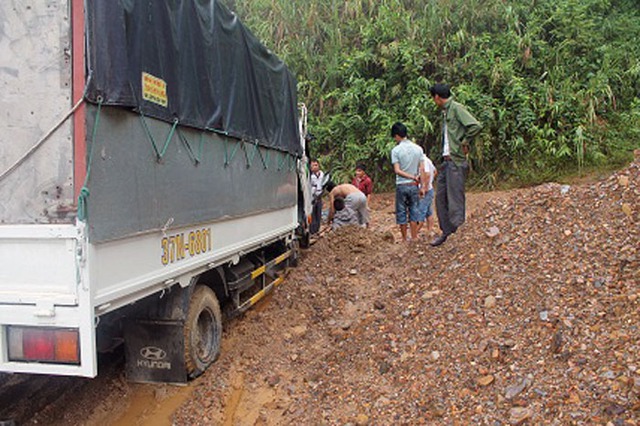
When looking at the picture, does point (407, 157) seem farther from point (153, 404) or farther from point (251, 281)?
point (153, 404)

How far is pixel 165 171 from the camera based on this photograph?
3.35m

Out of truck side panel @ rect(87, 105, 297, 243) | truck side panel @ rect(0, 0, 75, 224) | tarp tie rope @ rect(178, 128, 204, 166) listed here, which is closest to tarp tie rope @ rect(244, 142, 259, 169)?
truck side panel @ rect(87, 105, 297, 243)

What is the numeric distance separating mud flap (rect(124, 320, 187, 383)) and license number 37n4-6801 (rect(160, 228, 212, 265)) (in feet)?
1.56

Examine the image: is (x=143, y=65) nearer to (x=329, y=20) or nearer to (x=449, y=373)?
(x=449, y=373)

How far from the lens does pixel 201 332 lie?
13.1ft

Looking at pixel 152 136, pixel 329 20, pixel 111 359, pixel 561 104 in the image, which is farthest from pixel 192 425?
pixel 329 20

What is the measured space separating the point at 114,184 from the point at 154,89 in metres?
0.77

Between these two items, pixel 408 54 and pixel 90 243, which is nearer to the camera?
pixel 90 243

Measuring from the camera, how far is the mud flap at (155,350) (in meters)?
3.51

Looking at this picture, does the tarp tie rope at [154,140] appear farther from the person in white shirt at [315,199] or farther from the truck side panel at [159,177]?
the person in white shirt at [315,199]

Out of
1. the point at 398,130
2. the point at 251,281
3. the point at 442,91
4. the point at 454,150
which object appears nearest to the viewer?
the point at 251,281

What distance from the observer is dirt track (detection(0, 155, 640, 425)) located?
292 centimetres

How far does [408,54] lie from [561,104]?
12.3 feet

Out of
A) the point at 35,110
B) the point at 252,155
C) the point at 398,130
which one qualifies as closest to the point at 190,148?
the point at 35,110
